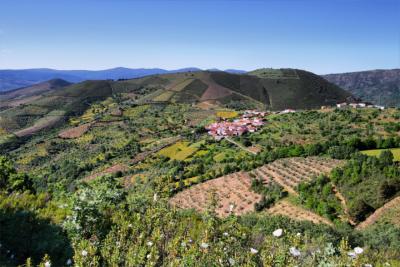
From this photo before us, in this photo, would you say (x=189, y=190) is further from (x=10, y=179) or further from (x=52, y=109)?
(x=52, y=109)

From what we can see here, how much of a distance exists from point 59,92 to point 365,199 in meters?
179

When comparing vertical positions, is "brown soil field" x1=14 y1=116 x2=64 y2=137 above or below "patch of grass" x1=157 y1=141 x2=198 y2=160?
below

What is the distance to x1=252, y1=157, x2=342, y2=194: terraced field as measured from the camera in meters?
35.4

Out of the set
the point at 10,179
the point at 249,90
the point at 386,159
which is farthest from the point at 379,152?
the point at 249,90

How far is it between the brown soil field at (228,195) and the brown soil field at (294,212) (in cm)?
253

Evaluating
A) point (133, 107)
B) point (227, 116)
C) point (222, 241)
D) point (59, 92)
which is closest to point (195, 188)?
point (222, 241)

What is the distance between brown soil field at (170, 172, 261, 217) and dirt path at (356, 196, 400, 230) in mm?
10099

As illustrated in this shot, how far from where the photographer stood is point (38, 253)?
9.63 m

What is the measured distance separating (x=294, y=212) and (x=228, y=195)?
721 cm

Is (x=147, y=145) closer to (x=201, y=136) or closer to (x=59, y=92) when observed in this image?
(x=201, y=136)

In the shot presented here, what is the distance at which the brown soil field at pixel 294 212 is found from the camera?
26.5 meters

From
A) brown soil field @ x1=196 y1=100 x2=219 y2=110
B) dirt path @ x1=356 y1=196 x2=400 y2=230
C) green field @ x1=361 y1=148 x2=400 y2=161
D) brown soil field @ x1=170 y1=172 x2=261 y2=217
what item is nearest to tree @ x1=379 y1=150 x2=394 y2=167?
green field @ x1=361 y1=148 x2=400 y2=161

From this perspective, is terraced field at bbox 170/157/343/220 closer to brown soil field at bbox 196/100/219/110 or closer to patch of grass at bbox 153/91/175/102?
brown soil field at bbox 196/100/219/110

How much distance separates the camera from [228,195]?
3391 cm
